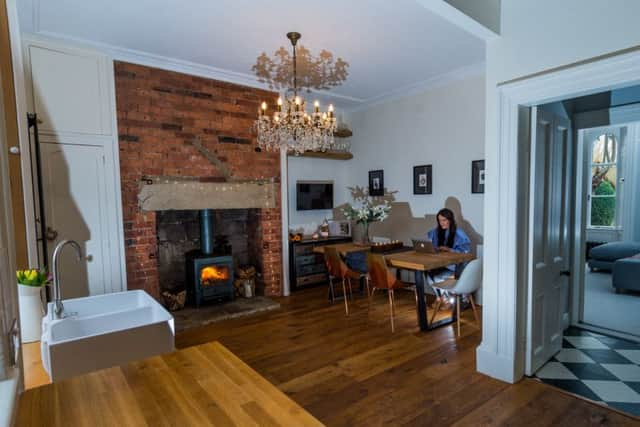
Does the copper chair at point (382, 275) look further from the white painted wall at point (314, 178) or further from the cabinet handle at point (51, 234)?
the cabinet handle at point (51, 234)

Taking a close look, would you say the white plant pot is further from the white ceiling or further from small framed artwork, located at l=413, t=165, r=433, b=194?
small framed artwork, located at l=413, t=165, r=433, b=194

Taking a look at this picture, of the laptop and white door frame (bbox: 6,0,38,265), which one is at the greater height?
white door frame (bbox: 6,0,38,265)

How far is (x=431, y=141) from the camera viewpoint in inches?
184

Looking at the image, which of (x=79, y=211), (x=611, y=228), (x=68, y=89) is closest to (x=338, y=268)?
(x=79, y=211)

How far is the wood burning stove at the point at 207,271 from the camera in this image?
165 inches

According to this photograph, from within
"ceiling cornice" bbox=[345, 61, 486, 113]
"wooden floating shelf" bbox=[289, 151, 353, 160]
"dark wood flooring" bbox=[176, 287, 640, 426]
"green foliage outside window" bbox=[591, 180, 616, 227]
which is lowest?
"dark wood flooring" bbox=[176, 287, 640, 426]

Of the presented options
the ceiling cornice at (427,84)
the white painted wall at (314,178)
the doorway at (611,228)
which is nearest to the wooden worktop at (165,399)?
the doorway at (611,228)

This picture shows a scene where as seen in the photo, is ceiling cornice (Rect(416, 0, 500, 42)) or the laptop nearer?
ceiling cornice (Rect(416, 0, 500, 42))

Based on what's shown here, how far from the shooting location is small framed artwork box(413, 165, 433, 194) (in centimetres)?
470

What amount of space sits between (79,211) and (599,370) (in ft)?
15.6

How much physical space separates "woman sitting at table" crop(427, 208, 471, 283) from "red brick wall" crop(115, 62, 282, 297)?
2356 millimetres

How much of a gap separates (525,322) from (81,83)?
4431mm

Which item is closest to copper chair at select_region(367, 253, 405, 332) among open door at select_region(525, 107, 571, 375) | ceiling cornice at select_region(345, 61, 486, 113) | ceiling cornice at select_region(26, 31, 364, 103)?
open door at select_region(525, 107, 571, 375)

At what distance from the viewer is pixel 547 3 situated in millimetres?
2135
